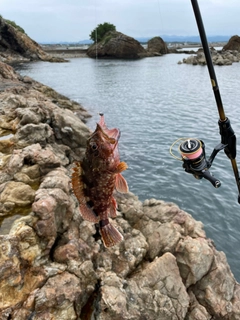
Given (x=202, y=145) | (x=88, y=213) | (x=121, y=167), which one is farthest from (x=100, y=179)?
(x=202, y=145)

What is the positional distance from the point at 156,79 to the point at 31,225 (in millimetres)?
47844

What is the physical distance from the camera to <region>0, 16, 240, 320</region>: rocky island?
251 inches

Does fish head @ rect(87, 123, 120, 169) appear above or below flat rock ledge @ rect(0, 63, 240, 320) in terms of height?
above

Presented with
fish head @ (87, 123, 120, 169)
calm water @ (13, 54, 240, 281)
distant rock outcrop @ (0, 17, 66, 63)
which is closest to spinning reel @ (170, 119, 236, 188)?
fish head @ (87, 123, 120, 169)

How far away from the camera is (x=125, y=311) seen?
664 cm

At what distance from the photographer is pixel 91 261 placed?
7.48 m

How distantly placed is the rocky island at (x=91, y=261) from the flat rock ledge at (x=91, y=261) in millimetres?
22

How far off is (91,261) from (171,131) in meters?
17.3

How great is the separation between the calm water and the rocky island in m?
2.78

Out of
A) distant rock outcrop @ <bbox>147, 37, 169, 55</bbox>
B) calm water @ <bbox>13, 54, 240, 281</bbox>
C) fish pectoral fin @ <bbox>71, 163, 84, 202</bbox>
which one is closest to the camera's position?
fish pectoral fin @ <bbox>71, 163, 84, 202</bbox>

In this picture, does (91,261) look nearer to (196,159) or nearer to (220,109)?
(196,159)

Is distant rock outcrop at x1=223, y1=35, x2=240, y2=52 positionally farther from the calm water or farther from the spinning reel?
the spinning reel

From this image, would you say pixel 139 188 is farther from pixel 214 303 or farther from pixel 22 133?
pixel 214 303

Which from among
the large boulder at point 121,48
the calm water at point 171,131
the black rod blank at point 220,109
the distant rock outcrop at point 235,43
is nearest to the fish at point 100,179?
the black rod blank at point 220,109
